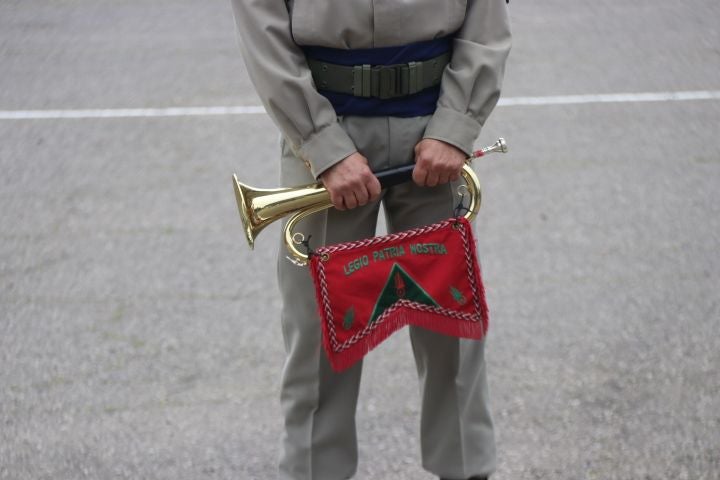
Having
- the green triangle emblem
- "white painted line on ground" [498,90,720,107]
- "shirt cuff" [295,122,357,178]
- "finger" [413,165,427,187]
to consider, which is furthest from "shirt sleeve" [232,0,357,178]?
"white painted line on ground" [498,90,720,107]

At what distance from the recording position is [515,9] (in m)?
7.79

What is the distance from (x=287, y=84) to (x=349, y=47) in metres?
0.16

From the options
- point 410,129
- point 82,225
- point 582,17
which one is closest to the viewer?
point 410,129

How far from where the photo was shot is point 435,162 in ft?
7.33

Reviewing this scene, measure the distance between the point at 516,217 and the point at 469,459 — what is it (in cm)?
211

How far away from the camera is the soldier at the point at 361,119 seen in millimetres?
2176

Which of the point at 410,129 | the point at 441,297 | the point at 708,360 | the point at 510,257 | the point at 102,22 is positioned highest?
the point at 410,129

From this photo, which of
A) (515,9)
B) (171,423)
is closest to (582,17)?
(515,9)

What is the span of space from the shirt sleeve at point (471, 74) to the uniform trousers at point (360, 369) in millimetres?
76

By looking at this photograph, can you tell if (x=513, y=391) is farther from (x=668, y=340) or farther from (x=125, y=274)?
(x=125, y=274)

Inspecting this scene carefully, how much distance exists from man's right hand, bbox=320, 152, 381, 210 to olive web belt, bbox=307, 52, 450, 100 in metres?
0.15

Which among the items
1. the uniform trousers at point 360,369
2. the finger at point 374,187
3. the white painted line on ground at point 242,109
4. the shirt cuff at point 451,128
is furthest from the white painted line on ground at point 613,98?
the finger at point 374,187

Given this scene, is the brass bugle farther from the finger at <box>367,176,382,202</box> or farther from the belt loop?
the belt loop

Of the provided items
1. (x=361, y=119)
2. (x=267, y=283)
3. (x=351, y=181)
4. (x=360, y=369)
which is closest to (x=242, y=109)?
(x=267, y=283)
